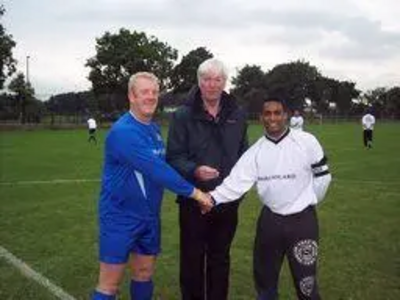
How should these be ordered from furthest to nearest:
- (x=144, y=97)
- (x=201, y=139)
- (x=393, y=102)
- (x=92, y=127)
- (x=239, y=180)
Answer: (x=393, y=102) < (x=92, y=127) < (x=201, y=139) < (x=239, y=180) < (x=144, y=97)

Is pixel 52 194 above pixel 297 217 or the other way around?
the other way around

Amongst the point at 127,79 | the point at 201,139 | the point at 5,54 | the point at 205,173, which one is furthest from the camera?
Result: the point at 127,79

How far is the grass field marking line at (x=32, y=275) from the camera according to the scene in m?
7.59

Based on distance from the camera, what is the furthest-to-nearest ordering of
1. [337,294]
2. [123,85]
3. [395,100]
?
[395,100] → [123,85] → [337,294]

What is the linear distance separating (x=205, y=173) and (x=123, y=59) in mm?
89354

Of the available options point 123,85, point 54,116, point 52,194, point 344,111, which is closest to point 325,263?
point 52,194

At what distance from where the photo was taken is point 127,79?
96.3m

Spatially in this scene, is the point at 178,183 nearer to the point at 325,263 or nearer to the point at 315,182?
the point at 315,182

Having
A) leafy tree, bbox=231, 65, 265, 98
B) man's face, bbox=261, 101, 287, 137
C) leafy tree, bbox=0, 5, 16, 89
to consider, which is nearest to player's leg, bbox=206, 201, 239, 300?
man's face, bbox=261, 101, 287, 137

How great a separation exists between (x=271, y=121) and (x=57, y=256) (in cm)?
485

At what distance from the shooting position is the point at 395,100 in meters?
135

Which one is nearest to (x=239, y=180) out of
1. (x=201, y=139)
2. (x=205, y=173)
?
(x=205, y=173)

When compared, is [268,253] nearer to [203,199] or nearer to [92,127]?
Answer: [203,199]

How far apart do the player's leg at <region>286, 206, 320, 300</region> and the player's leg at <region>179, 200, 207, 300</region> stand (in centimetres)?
94
